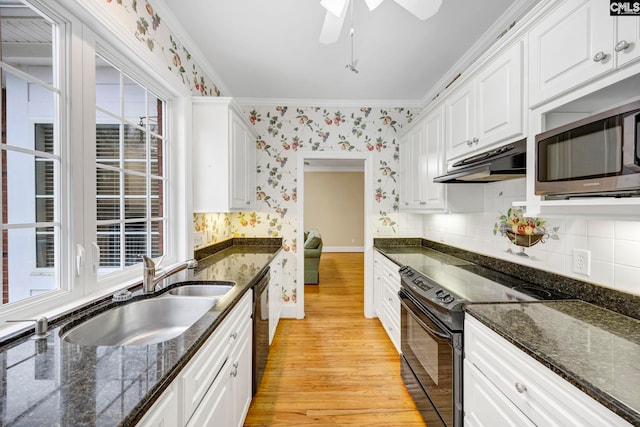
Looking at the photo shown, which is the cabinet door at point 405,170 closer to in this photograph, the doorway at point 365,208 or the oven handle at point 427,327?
the doorway at point 365,208

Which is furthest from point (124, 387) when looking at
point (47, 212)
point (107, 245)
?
point (107, 245)

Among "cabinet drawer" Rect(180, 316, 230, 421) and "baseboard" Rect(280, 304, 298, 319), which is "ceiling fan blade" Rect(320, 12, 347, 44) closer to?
"cabinet drawer" Rect(180, 316, 230, 421)

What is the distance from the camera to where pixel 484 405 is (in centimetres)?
125

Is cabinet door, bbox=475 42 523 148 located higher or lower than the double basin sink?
higher

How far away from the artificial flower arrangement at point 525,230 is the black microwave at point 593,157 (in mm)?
597

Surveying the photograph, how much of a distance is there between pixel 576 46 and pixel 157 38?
2228 mm

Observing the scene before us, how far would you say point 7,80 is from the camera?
1071 mm

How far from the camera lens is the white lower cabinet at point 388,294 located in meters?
2.63

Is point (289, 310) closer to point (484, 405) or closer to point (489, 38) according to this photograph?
point (484, 405)

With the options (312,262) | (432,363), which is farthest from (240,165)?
(312,262)

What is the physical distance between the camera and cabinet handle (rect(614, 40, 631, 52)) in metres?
0.94

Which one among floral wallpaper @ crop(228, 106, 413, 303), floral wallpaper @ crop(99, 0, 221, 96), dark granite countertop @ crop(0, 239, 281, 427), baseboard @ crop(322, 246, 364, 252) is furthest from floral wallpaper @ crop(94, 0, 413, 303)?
baseboard @ crop(322, 246, 364, 252)

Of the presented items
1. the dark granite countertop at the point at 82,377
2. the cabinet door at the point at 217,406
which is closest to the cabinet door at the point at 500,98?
the dark granite countertop at the point at 82,377

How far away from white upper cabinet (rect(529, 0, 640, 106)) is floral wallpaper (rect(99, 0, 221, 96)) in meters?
2.00
